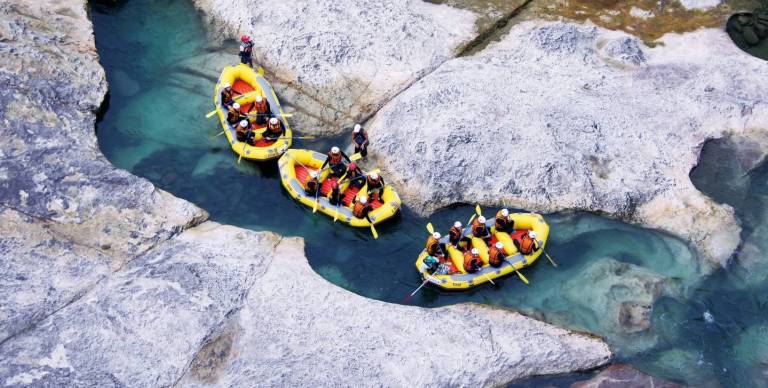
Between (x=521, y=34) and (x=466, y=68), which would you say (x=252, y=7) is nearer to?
(x=466, y=68)

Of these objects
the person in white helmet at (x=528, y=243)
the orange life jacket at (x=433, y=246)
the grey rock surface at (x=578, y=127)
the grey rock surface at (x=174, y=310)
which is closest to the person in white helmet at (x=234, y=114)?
the grey rock surface at (x=174, y=310)

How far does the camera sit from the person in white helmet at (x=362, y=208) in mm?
18891

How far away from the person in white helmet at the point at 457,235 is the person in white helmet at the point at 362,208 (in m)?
2.46

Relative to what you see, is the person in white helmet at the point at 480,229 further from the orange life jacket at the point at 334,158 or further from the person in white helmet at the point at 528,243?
the orange life jacket at the point at 334,158

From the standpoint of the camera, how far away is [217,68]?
2353cm

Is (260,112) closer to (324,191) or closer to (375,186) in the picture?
(324,191)

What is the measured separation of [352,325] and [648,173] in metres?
10.5

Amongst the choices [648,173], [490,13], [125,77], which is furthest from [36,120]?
[648,173]

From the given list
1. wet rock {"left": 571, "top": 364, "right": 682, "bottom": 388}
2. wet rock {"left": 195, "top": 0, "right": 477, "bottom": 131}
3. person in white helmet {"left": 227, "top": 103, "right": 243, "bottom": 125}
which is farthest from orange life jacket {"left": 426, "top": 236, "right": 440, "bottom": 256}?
person in white helmet {"left": 227, "top": 103, "right": 243, "bottom": 125}

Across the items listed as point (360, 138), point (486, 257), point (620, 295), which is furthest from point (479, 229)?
point (360, 138)

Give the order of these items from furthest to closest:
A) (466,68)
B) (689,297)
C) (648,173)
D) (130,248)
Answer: (466,68) < (648,173) < (689,297) < (130,248)

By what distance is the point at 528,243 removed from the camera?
1830cm

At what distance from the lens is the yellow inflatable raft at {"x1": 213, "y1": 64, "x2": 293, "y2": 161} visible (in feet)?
67.7

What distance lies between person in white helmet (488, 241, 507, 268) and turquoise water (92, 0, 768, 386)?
2.36 ft
